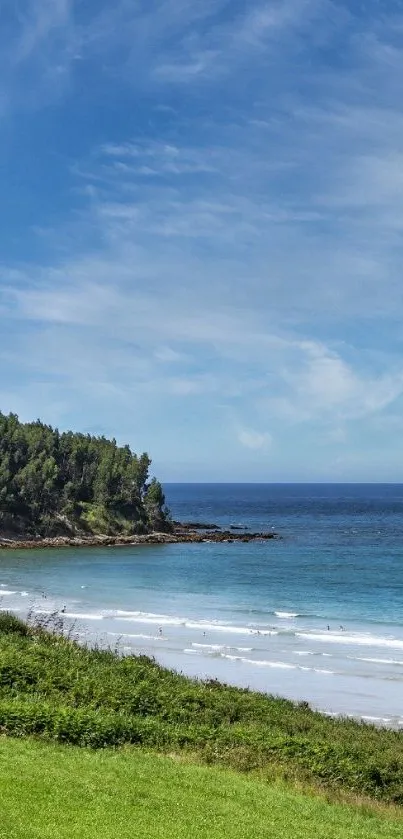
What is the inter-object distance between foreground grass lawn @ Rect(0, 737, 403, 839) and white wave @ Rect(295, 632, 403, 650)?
24.1m

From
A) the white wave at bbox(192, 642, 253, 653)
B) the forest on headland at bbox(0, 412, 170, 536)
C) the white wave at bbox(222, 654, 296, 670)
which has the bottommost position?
the white wave at bbox(222, 654, 296, 670)

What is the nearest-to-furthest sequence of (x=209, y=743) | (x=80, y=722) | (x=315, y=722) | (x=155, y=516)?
1. (x=80, y=722)
2. (x=209, y=743)
3. (x=315, y=722)
4. (x=155, y=516)

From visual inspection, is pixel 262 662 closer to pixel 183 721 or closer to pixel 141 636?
pixel 141 636

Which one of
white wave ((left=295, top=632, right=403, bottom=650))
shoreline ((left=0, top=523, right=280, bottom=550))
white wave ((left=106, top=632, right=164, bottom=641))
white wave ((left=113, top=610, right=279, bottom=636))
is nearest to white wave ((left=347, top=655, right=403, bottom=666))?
white wave ((left=295, top=632, right=403, bottom=650))

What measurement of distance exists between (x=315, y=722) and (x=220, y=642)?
1647cm

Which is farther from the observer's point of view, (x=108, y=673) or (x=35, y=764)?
(x=108, y=673)

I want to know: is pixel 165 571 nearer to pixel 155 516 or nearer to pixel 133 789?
pixel 155 516

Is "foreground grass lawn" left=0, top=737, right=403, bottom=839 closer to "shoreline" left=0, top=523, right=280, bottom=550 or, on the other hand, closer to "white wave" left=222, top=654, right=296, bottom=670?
"white wave" left=222, top=654, right=296, bottom=670

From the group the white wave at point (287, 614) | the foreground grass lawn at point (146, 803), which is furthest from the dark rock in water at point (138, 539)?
the foreground grass lawn at point (146, 803)

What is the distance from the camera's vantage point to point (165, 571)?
70.1 metres

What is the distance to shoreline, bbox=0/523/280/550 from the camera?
9014 cm

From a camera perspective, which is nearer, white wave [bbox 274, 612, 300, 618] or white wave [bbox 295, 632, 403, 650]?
white wave [bbox 295, 632, 403, 650]

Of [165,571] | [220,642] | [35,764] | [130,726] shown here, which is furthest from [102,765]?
[165,571]

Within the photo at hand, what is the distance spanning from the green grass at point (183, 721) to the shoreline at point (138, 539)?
64.7m
